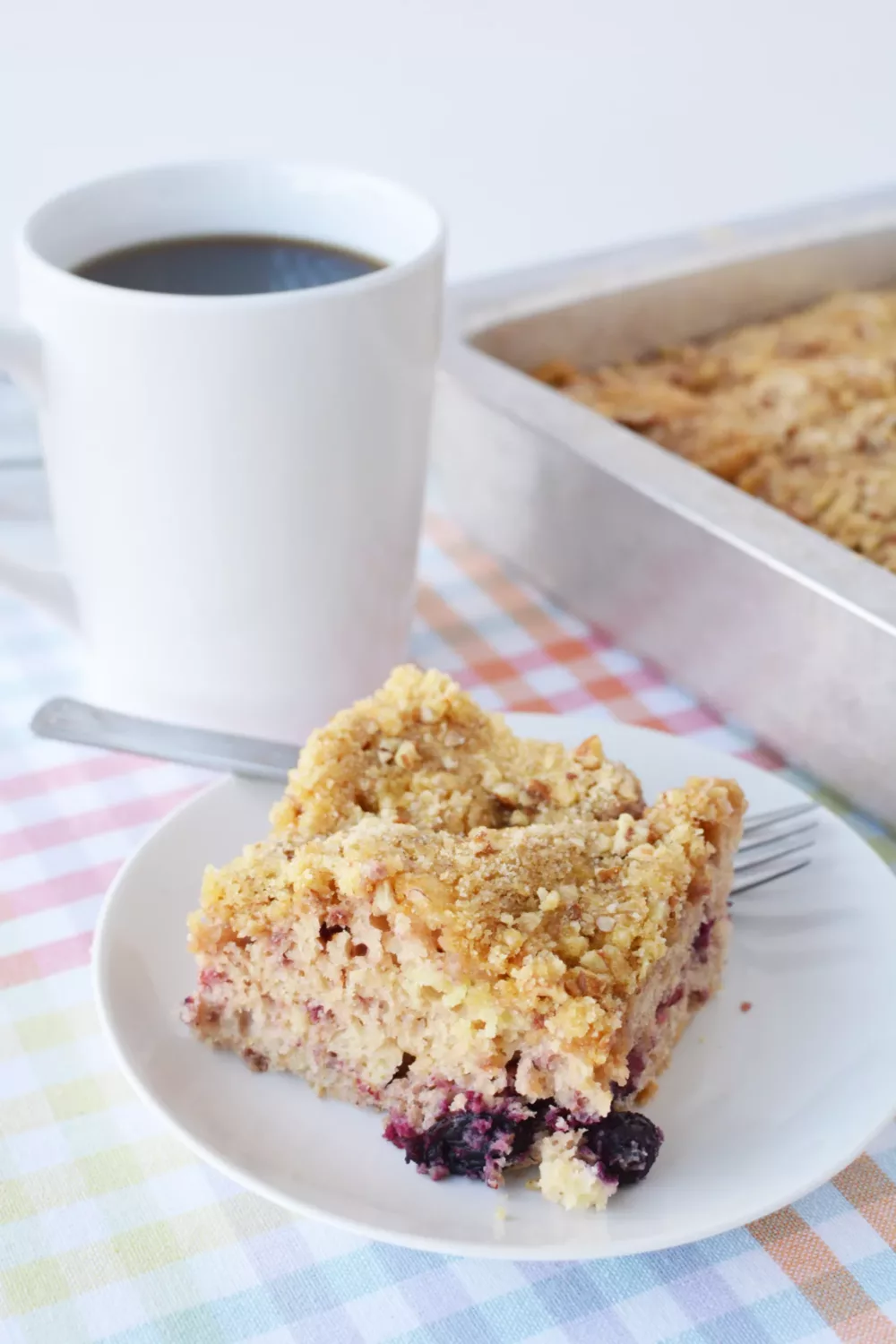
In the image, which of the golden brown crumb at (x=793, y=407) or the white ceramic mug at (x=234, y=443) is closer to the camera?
the white ceramic mug at (x=234, y=443)

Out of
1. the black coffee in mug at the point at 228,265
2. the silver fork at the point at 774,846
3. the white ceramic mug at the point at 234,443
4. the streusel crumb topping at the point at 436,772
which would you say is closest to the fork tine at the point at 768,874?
the silver fork at the point at 774,846

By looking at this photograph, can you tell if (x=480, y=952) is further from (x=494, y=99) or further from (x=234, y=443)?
(x=494, y=99)

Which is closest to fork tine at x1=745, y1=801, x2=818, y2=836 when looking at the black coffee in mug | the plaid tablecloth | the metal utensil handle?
the plaid tablecloth

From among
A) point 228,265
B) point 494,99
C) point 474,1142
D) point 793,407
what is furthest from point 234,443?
point 494,99

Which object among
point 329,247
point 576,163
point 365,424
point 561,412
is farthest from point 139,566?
point 576,163

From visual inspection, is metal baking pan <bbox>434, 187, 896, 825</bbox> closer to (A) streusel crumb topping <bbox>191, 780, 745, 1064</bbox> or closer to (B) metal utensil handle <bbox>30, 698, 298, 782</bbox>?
(A) streusel crumb topping <bbox>191, 780, 745, 1064</bbox>

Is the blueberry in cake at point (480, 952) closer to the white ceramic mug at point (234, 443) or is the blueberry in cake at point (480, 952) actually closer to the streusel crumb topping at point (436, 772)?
the streusel crumb topping at point (436, 772)
